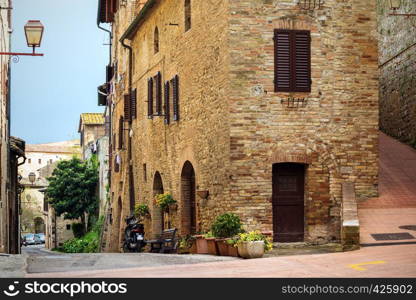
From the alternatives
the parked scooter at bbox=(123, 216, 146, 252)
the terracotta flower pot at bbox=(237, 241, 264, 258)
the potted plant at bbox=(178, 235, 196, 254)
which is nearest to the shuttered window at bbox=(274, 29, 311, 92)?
the terracotta flower pot at bbox=(237, 241, 264, 258)

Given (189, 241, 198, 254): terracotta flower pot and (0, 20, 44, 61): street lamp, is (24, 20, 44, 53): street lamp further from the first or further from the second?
(189, 241, 198, 254): terracotta flower pot

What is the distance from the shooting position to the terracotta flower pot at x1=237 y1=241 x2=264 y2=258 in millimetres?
17719

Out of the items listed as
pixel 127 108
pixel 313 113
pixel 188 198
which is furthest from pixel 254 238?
pixel 127 108

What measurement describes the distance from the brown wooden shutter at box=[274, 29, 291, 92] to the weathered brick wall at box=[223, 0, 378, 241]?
0.13 metres

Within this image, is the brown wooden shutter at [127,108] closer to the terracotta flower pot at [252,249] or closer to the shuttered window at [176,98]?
the shuttered window at [176,98]

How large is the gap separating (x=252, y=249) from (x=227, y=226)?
5.82 feet

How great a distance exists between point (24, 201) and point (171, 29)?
206 feet

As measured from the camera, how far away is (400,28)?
30.8m

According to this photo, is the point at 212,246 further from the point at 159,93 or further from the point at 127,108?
the point at 127,108

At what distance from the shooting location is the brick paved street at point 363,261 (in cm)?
1410

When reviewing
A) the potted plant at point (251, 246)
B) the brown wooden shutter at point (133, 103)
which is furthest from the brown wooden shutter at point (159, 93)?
the potted plant at point (251, 246)

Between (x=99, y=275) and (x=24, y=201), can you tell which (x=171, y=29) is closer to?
(x=99, y=275)

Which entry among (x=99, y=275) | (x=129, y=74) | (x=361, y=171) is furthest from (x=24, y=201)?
(x=99, y=275)

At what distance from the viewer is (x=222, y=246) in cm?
1941
